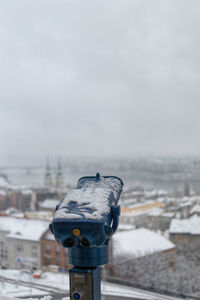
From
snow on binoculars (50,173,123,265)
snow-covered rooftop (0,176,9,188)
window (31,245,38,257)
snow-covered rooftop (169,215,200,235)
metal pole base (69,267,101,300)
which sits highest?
snow on binoculars (50,173,123,265)

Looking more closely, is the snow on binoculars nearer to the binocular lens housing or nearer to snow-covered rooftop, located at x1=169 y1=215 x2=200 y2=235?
the binocular lens housing

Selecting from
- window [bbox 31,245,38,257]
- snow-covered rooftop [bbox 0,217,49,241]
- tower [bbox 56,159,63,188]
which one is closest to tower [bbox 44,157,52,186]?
tower [bbox 56,159,63,188]

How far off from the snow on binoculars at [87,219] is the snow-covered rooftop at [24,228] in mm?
17499

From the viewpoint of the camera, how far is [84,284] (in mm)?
2977

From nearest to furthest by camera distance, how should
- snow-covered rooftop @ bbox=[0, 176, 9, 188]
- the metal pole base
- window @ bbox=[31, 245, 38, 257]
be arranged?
the metal pole base < window @ bbox=[31, 245, 38, 257] < snow-covered rooftop @ bbox=[0, 176, 9, 188]

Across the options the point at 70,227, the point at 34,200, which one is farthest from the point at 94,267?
the point at 34,200

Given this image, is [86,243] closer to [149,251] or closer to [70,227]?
[70,227]

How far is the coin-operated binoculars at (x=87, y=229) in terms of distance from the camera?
9.11 feet

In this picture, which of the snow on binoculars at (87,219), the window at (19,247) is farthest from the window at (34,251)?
the snow on binoculars at (87,219)

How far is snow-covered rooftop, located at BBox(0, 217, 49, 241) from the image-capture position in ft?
66.7

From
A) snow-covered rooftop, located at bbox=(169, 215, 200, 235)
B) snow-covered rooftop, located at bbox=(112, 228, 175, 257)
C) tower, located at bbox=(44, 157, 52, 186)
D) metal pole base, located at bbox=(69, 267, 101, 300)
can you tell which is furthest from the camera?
tower, located at bbox=(44, 157, 52, 186)

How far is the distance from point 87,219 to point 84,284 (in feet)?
1.96

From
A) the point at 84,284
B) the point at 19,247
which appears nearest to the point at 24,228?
the point at 19,247

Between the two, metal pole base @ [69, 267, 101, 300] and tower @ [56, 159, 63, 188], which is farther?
tower @ [56, 159, 63, 188]
